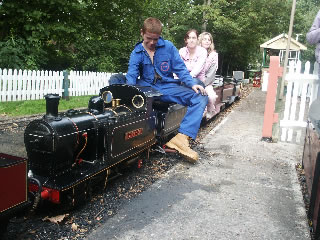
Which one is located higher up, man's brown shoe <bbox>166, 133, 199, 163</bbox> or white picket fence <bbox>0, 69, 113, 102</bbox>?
white picket fence <bbox>0, 69, 113, 102</bbox>

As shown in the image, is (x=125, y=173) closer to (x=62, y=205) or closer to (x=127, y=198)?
(x=127, y=198)

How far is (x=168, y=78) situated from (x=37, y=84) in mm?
7099

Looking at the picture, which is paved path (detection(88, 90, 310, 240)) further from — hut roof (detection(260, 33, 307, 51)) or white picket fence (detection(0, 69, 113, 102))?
hut roof (detection(260, 33, 307, 51))

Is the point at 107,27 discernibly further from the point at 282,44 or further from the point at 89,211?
the point at 89,211

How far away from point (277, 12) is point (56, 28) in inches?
766

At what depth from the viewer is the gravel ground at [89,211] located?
2893 mm

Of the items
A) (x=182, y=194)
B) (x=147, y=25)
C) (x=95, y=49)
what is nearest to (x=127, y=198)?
(x=182, y=194)

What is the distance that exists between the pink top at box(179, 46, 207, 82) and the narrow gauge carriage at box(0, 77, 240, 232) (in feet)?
7.18

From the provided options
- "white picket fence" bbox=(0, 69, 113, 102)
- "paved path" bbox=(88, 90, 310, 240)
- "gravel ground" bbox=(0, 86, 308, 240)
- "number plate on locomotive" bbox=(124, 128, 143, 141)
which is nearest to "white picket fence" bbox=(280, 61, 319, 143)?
"paved path" bbox=(88, 90, 310, 240)

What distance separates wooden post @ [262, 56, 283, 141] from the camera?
600cm

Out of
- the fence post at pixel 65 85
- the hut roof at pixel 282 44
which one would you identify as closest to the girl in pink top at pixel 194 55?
the fence post at pixel 65 85

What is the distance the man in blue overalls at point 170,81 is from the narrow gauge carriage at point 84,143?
527 mm

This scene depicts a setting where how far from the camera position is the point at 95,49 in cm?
1834

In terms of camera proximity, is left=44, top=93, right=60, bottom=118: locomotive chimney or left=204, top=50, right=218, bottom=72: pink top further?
A: left=204, top=50, right=218, bottom=72: pink top
